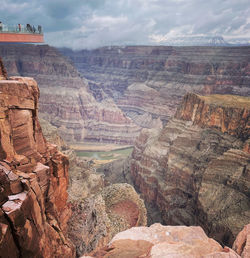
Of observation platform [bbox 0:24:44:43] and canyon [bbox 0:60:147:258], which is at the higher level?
observation platform [bbox 0:24:44:43]

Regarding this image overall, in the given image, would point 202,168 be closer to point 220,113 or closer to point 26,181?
point 220,113

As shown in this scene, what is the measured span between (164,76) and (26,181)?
9210 centimetres

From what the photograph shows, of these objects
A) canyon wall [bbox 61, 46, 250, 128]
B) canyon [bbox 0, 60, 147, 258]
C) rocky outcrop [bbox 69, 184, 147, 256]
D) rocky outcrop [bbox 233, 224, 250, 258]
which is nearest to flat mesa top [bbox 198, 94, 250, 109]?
rocky outcrop [bbox 69, 184, 147, 256]

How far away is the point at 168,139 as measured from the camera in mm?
41688

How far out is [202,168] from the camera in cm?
3212

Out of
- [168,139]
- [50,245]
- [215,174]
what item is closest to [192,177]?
[215,174]

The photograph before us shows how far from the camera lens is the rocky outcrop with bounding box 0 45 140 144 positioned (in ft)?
247

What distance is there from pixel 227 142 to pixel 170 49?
7495cm

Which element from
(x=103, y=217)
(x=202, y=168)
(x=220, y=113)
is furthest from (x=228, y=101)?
(x=103, y=217)

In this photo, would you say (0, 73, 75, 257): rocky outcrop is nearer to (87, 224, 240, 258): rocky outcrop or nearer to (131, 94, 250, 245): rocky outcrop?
(87, 224, 240, 258): rocky outcrop

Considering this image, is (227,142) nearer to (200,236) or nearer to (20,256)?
(200,236)

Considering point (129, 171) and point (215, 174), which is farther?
point (129, 171)

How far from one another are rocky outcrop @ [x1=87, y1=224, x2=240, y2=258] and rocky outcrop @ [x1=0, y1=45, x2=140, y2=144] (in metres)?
60.4

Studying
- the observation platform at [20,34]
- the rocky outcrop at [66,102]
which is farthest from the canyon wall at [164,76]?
the observation platform at [20,34]
